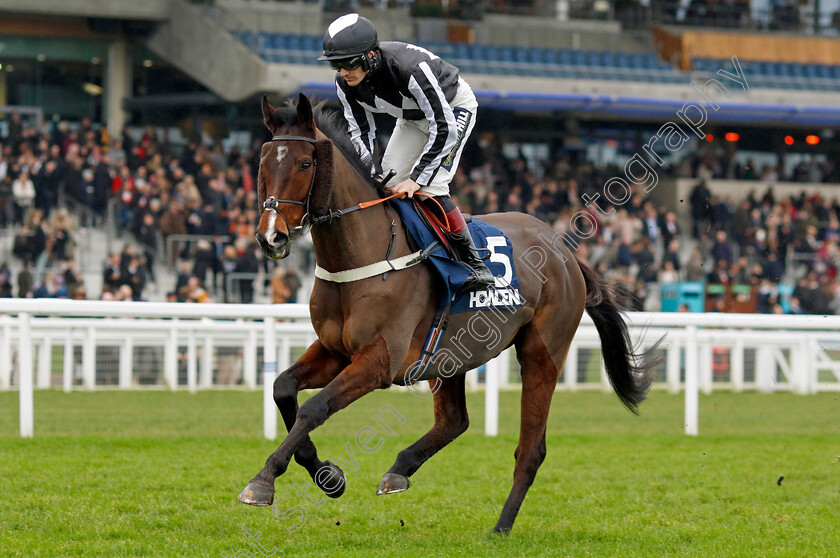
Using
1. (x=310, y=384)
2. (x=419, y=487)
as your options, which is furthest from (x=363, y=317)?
(x=419, y=487)

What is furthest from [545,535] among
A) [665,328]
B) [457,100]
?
[665,328]

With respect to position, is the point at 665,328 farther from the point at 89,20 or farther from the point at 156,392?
the point at 89,20

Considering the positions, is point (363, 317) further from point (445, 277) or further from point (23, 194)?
point (23, 194)

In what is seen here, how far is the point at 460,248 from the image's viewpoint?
16.0 ft

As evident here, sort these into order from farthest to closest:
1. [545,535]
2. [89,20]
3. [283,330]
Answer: [89,20], [283,330], [545,535]

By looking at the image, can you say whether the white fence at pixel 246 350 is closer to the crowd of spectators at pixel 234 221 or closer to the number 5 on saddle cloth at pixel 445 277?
the number 5 on saddle cloth at pixel 445 277

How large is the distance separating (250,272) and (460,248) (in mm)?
9930

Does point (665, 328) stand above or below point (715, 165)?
below

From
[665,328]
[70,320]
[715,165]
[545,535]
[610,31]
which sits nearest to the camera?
[545,535]

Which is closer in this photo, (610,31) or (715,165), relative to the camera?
(715,165)

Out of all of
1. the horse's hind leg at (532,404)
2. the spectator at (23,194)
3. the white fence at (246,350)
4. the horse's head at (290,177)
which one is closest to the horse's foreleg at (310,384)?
the horse's head at (290,177)

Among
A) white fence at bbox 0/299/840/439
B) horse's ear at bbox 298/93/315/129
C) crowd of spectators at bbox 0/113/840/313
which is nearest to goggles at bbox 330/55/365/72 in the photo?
horse's ear at bbox 298/93/315/129

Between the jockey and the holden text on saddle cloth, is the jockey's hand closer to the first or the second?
the jockey

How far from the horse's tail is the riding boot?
1.19m
